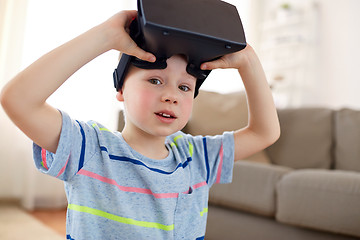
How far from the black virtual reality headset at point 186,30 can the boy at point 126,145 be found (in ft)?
0.08

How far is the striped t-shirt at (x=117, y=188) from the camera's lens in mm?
725

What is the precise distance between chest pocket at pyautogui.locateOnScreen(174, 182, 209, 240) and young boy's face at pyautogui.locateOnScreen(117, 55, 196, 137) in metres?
0.17

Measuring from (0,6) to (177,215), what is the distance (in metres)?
2.45

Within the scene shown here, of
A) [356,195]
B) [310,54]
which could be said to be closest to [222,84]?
[310,54]

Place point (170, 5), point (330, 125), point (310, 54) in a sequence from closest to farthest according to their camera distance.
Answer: point (170, 5) → point (330, 125) → point (310, 54)

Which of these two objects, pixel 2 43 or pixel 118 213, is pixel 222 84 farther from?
pixel 118 213

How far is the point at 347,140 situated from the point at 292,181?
0.76m

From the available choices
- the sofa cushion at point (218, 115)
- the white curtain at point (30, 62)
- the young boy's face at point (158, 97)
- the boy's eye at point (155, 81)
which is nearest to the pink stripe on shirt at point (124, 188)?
the young boy's face at point (158, 97)

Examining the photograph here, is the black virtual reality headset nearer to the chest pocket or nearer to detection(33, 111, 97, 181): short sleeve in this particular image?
detection(33, 111, 97, 181): short sleeve

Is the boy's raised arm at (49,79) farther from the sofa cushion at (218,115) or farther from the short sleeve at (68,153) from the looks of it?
the sofa cushion at (218,115)

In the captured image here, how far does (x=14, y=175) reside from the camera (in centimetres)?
279

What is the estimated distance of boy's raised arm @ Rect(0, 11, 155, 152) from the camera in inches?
24.9

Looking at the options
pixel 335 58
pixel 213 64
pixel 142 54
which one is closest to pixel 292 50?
pixel 335 58

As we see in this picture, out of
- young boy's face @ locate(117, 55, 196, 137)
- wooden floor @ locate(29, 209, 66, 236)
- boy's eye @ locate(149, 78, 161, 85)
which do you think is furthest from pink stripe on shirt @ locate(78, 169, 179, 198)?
wooden floor @ locate(29, 209, 66, 236)
